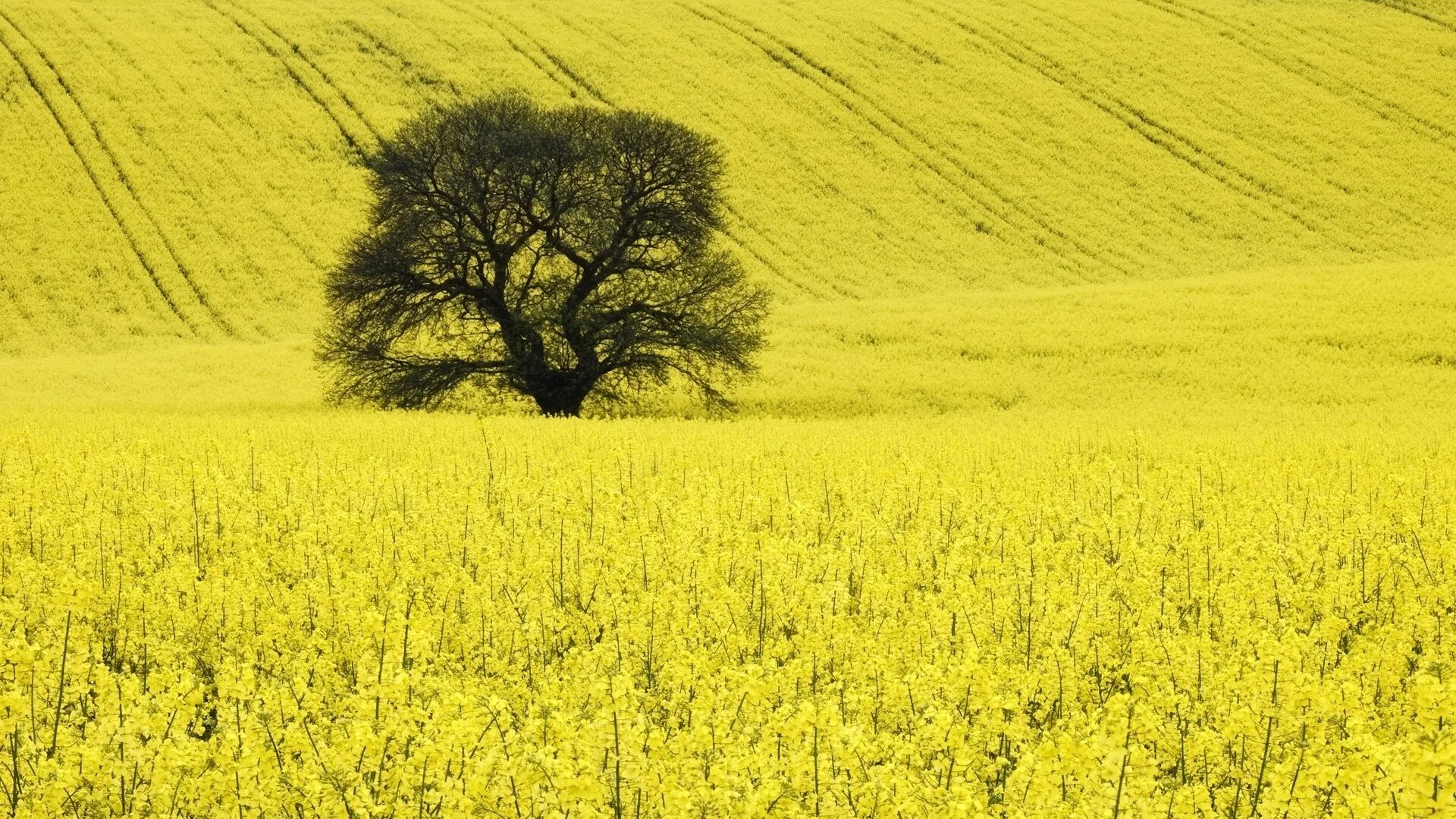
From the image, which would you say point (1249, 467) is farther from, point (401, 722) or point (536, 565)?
point (401, 722)

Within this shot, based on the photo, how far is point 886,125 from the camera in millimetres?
52250

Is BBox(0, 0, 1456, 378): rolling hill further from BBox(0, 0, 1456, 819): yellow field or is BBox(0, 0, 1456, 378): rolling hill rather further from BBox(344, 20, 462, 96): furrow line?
BBox(0, 0, 1456, 819): yellow field

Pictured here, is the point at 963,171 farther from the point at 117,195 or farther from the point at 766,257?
the point at 117,195

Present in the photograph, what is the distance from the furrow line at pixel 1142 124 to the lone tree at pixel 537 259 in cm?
2914

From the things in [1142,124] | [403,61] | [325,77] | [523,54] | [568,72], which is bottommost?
[325,77]

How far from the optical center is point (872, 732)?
4.69m

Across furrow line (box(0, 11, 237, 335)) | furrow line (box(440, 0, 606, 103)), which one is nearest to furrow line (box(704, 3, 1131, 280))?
furrow line (box(440, 0, 606, 103))

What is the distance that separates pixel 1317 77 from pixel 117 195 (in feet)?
161

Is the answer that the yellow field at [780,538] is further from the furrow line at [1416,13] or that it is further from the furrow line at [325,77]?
the furrow line at [1416,13]

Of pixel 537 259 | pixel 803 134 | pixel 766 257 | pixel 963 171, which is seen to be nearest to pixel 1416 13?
pixel 963 171

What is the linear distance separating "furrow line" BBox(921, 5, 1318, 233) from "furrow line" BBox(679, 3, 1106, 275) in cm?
853

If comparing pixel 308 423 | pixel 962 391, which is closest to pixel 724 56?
pixel 962 391

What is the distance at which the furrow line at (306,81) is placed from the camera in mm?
48281

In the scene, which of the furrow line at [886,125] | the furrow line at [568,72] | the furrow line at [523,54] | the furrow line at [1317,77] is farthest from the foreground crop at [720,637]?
the furrow line at [1317,77]
